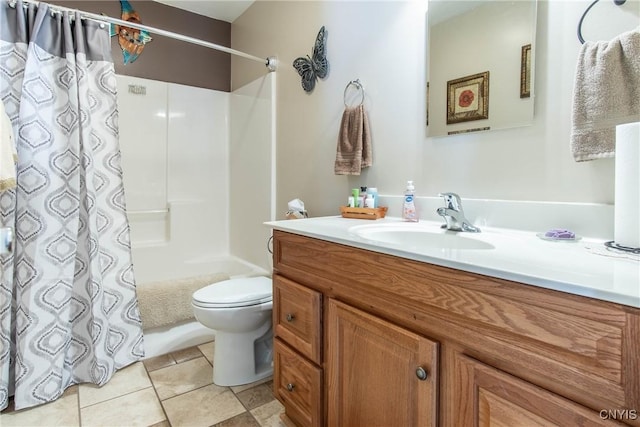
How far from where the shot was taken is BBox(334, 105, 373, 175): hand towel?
62.6 inches

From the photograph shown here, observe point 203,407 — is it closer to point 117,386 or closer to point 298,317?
point 117,386

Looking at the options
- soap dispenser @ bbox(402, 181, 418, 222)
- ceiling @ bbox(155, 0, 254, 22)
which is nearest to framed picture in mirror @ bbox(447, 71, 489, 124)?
soap dispenser @ bbox(402, 181, 418, 222)

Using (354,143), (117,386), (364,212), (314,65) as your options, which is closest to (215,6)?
(314,65)

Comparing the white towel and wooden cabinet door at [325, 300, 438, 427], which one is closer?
wooden cabinet door at [325, 300, 438, 427]

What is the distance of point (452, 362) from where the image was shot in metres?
0.73

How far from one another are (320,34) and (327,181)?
82 cm

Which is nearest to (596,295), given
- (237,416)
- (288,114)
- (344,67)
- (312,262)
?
(312,262)

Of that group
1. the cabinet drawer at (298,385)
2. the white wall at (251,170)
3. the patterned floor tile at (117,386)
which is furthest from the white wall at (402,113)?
the patterned floor tile at (117,386)

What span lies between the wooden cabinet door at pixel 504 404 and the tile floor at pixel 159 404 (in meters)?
0.99

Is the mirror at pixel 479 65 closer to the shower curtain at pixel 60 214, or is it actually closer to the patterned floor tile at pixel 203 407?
the patterned floor tile at pixel 203 407

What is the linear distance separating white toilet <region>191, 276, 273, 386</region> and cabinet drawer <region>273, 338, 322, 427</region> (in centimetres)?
32

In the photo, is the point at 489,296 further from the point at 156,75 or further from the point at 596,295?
the point at 156,75

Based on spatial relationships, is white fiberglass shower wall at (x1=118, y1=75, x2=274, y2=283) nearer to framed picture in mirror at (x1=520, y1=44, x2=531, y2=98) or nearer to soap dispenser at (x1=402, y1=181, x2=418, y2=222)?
soap dispenser at (x1=402, y1=181, x2=418, y2=222)

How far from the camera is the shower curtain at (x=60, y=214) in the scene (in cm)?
152
